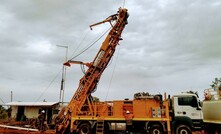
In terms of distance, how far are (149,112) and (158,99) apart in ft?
4.02

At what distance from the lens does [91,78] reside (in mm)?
18594

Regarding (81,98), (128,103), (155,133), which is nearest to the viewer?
(155,133)

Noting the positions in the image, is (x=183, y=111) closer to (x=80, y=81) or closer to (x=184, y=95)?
(x=184, y=95)

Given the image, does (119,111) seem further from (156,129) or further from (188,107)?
(188,107)

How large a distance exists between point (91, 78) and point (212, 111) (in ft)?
34.1

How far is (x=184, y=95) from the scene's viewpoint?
1625cm

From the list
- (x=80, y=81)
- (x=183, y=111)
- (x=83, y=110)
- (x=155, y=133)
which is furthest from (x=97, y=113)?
(x=183, y=111)

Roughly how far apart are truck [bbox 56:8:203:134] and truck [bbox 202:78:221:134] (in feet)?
4.90

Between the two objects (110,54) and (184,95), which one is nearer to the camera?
(184,95)

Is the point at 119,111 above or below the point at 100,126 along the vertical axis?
above

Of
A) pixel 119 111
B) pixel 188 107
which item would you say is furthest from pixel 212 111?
pixel 119 111

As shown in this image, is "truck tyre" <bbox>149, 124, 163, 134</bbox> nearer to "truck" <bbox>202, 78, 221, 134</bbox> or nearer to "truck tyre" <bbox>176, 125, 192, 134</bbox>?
"truck tyre" <bbox>176, 125, 192, 134</bbox>

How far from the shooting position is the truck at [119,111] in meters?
15.8

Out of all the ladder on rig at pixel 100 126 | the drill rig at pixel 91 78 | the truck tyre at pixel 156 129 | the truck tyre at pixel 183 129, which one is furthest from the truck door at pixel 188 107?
the drill rig at pixel 91 78
